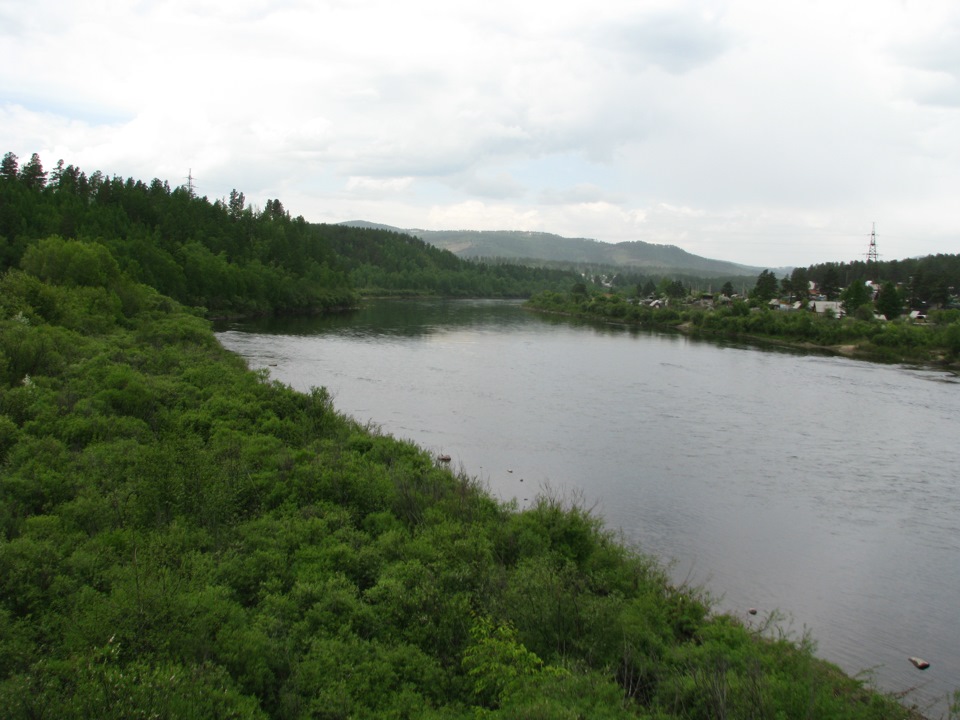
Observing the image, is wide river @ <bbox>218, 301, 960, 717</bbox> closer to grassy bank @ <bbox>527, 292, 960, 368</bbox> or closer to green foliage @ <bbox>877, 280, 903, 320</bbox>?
grassy bank @ <bbox>527, 292, 960, 368</bbox>

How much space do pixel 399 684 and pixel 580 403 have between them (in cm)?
2331

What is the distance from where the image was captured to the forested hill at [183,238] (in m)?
54.5

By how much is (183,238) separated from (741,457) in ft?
225

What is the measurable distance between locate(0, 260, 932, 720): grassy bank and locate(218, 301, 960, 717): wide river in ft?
7.21

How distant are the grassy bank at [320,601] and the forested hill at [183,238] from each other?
40.6 m

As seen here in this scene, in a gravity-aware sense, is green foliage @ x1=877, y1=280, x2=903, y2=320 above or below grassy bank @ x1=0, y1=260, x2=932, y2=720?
above

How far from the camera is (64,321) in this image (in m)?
30.2

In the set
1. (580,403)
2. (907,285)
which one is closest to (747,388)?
(580,403)

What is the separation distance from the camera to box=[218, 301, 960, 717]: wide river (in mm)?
12828

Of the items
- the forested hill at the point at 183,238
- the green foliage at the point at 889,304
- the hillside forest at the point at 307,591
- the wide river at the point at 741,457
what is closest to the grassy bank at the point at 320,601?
the hillside forest at the point at 307,591

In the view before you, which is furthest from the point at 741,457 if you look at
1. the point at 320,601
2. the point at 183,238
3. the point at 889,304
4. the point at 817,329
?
the point at 183,238

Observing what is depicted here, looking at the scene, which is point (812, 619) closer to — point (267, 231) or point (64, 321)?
point (64, 321)

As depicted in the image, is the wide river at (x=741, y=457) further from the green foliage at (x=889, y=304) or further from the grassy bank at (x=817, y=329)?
the green foliage at (x=889, y=304)

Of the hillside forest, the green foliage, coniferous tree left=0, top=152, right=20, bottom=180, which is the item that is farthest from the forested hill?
the green foliage
